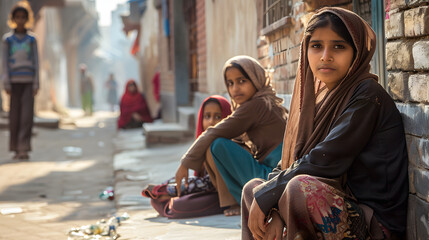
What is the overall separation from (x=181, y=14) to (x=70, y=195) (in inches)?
237

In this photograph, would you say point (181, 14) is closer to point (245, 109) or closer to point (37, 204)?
point (37, 204)

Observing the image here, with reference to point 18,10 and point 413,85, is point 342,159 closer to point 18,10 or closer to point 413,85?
point 413,85

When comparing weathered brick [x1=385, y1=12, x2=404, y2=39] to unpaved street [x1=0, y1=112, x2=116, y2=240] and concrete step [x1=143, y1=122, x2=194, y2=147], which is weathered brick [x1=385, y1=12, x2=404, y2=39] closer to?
unpaved street [x1=0, y1=112, x2=116, y2=240]

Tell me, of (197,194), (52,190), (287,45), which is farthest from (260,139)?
(52,190)

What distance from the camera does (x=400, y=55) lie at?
2287 millimetres

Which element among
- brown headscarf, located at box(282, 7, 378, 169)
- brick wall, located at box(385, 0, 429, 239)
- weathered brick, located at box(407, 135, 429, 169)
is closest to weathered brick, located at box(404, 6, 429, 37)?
brick wall, located at box(385, 0, 429, 239)

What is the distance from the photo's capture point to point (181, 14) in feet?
35.4

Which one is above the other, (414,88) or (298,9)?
(298,9)

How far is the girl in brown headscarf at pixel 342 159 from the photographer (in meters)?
2.11

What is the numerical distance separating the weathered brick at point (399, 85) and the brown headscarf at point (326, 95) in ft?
0.29

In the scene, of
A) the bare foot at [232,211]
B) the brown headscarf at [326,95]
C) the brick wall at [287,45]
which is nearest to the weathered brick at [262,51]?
the brick wall at [287,45]

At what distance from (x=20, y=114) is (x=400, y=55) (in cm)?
619

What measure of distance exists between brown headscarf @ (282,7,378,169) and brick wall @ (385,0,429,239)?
10 centimetres

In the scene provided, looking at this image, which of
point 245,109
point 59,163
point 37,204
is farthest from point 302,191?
point 59,163
